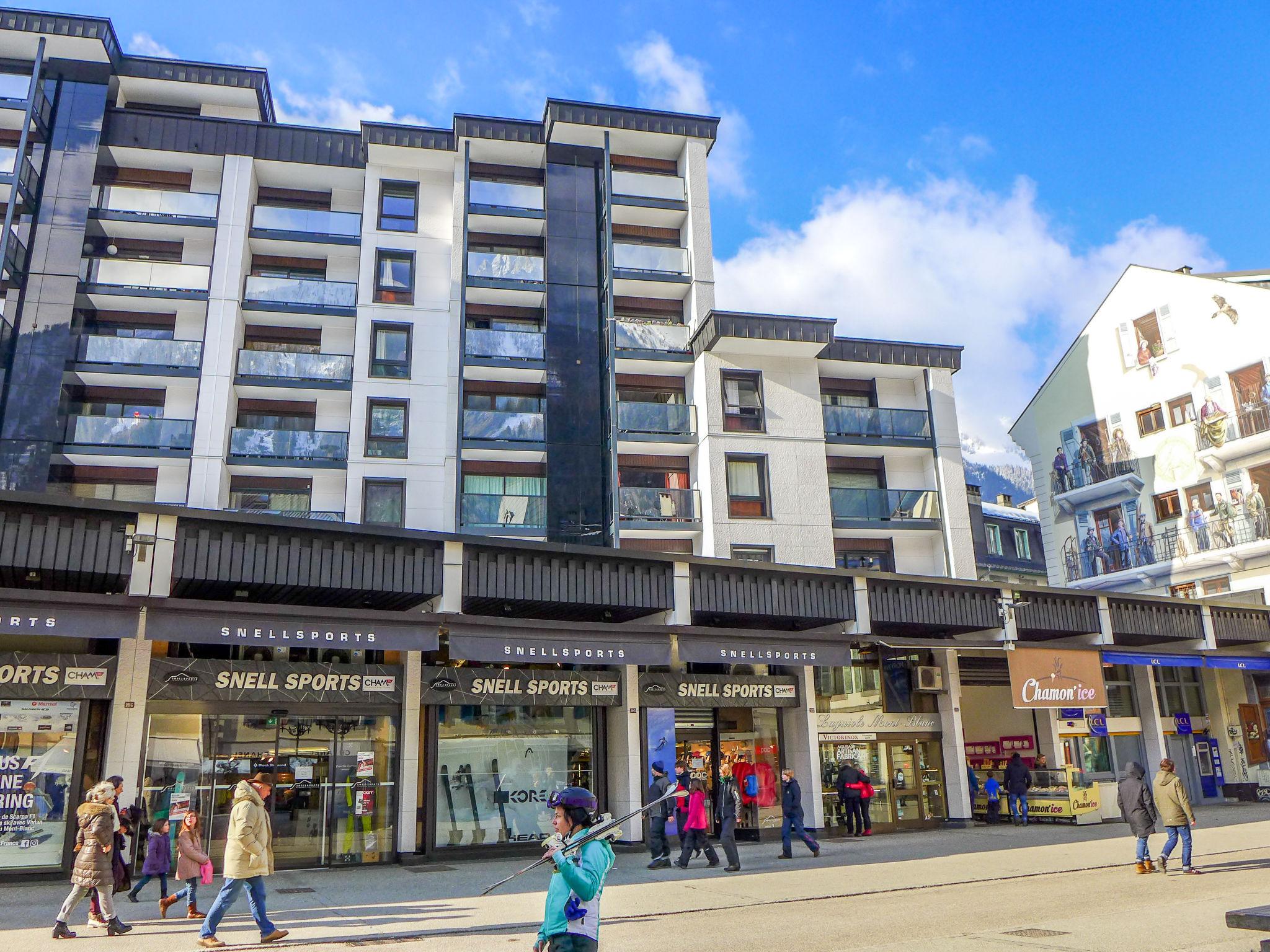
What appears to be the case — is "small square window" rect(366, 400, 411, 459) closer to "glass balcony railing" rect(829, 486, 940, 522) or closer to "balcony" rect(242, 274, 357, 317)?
"balcony" rect(242, 274, 357, 317)

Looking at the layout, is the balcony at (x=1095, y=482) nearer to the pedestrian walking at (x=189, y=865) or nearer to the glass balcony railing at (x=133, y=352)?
the glass balcony railing at (x=133, y=352)

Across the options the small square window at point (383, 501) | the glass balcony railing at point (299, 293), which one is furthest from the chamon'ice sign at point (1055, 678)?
the glass balcony railing at point (299, 293)

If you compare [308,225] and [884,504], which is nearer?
[884,504]

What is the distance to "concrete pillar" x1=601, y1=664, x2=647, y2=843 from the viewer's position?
19.0 meters

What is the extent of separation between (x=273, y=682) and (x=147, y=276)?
18973 mm

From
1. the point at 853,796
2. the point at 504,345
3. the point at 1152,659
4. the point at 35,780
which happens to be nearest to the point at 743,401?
the point at 504,345

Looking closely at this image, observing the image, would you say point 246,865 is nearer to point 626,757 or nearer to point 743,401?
point 626,757

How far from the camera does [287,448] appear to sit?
1137 inches

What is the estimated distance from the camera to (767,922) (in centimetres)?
1103

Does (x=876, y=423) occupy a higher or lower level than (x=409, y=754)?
higher

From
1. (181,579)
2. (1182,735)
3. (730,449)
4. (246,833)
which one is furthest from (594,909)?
(1182,735)

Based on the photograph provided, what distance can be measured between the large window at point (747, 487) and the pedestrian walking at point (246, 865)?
20.8 m

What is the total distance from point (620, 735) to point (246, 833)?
33.9ft

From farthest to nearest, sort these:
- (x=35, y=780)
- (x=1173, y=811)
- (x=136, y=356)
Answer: (x=136, y=356) < (x=35, y=780) < (x=1173, y=811)
